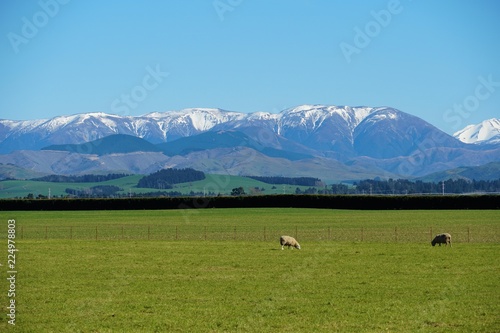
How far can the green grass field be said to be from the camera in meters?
25.1

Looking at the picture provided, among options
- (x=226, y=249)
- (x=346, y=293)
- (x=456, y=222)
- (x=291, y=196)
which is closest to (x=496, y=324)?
(x=346, y=293)

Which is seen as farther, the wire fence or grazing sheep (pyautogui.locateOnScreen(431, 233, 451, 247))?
the wire fence

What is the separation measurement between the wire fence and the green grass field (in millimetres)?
858

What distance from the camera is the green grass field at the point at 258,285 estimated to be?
25.1 metres

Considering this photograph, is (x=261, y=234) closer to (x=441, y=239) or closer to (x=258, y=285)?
(x=441, y=239)

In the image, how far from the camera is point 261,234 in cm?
6625

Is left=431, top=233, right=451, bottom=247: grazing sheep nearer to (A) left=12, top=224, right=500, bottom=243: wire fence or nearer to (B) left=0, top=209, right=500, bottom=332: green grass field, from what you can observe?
(B) left=0, top=209, right=500, bottom=332: green grass field

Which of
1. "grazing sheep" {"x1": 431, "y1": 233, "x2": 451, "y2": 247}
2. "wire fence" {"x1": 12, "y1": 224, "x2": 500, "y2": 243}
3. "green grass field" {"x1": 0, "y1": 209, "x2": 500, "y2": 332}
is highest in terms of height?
"grazing sheep" {"x1": 431, "y1": 233, "x2": 451, "y2": 247}

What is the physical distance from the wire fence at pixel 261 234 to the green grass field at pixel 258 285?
0.86 metres

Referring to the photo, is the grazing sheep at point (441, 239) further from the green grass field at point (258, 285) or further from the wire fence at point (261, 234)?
the wire fence at point (261, 234)

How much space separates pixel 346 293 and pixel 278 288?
3.14 metres

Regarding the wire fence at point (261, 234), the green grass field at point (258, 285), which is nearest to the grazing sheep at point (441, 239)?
the green grass field at point (258, 285)

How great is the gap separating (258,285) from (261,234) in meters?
33.2

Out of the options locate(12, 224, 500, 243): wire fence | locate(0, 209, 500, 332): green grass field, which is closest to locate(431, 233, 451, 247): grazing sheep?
locate(0, 209, 500, 332): green grass field
